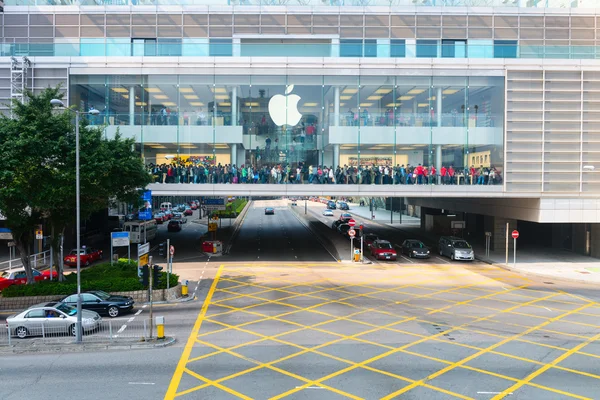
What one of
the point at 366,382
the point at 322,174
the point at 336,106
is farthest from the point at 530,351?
the point at 336,106

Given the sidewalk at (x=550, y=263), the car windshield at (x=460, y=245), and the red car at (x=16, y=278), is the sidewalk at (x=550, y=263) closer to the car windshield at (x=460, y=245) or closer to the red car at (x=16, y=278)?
the car windshield at (x=460, y=245)

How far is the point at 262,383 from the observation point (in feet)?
47.4

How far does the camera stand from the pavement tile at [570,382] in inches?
544

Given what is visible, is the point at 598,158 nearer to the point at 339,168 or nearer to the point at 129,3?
the point at 339,168

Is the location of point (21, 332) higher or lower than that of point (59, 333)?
Answer: higher

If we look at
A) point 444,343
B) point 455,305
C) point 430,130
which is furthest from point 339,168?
point 444,343

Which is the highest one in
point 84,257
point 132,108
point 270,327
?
point 132,108

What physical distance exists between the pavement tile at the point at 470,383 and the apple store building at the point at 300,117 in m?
24.5

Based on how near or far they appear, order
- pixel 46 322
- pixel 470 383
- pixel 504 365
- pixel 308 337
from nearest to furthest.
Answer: pixel 470 383 → pixel 504 365 → pixel 308 337 → pixel 46 322

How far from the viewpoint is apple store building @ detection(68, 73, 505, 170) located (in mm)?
38438

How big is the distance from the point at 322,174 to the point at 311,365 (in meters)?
23.6

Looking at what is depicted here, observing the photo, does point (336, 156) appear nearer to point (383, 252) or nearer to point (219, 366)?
point (383, 252)

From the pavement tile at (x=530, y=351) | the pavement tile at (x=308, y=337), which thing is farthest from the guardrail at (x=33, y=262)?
the pavement tile at (x=530, y=351)

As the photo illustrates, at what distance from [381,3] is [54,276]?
1631 inches
